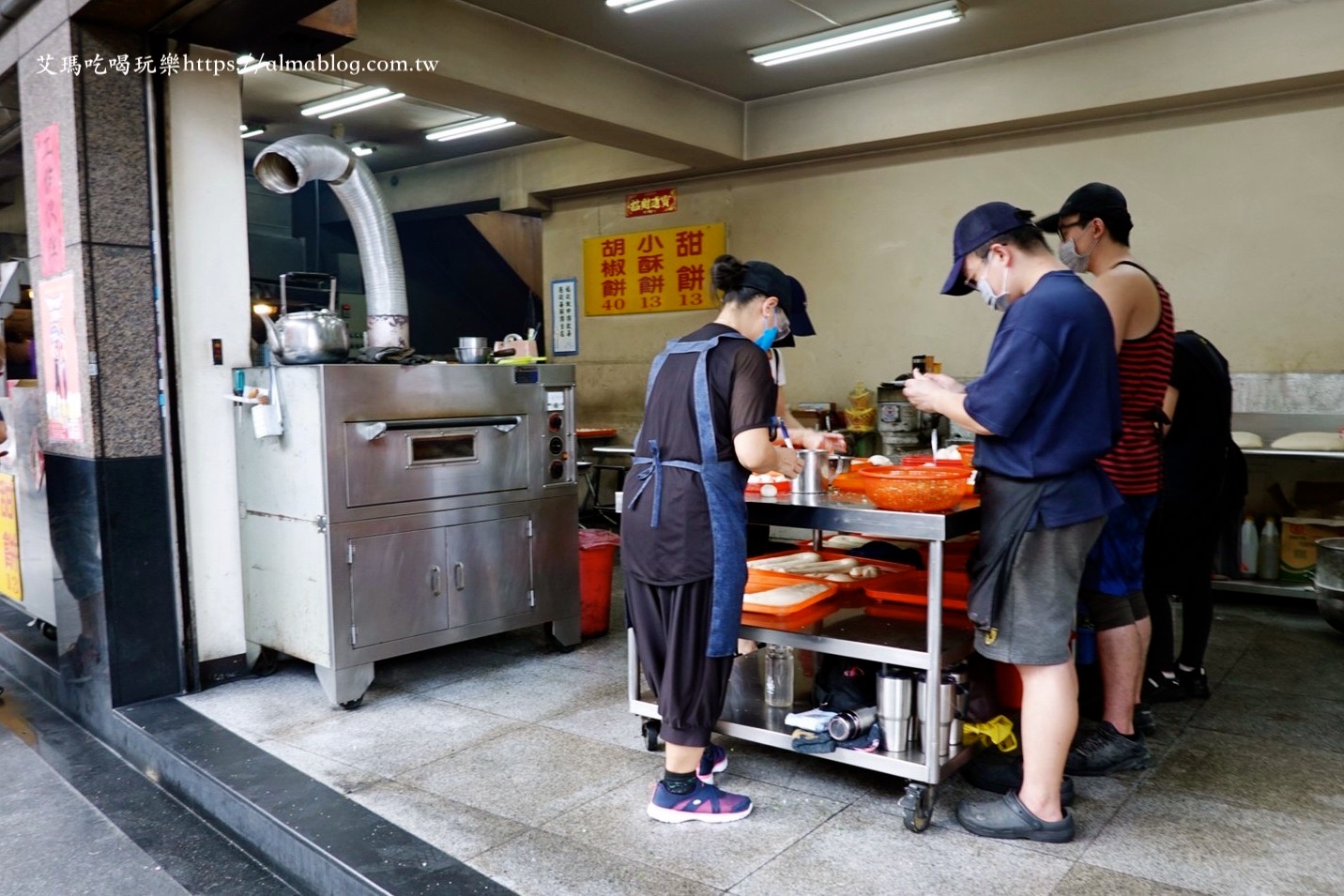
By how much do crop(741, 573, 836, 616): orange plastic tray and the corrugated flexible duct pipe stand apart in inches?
78.9

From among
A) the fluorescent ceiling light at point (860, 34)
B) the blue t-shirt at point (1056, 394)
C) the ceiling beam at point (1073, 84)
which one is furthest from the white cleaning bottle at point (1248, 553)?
the blue t-shirt at point (1056, 394)

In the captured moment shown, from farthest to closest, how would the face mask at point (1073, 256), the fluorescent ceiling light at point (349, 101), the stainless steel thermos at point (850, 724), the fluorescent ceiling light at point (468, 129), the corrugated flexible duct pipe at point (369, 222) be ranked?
the fluorescent ceiling light at point (468, 129)
the fluorescent ceiling light at point (349, 101)
the corrugated flexible duct pipe at point (369, 222)
the face mask at point (1073, 256)
the stainless steel thermos at point (850, 724)

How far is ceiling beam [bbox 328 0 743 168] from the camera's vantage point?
205 inches

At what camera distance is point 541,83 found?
5.89 meters

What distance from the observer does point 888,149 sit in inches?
277

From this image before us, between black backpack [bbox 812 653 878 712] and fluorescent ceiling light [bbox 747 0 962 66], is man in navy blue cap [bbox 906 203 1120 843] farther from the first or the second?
fluorescent ceiling light [bbox 747 0 962 66]

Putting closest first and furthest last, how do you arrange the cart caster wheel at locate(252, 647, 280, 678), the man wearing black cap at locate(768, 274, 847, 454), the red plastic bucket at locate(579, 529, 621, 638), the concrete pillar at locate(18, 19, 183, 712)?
the man wearing black cap at locate(768, 274, 847, 454) → the concrete pillar at locate(18, 19, 183, 712) → the cart caster wheel at locate(252, 647, 280, 678) → the red plastic bucket at locate(579, 529, 621, 638)

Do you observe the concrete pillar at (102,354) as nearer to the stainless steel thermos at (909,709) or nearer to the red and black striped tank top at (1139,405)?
the stainless steel thermos at (909,709)

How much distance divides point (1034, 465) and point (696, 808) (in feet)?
4.55

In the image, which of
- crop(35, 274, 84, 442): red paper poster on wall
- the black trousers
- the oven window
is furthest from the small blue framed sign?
the black trousers

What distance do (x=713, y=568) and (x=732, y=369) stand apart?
0.58 metres

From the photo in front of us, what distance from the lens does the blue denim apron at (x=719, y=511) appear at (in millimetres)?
2734

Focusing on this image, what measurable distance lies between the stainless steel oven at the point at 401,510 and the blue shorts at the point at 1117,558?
7.92ft

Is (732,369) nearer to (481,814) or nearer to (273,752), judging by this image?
(481,814)
